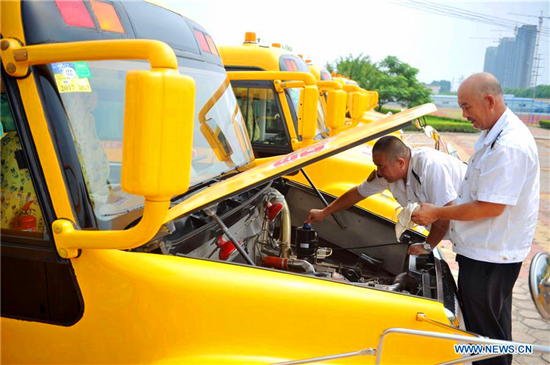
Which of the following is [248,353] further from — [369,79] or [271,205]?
[369,79]

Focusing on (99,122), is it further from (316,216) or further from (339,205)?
(339,205)

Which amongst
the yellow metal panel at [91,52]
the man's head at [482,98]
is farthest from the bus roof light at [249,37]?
the yellow metal panel at [91,52]

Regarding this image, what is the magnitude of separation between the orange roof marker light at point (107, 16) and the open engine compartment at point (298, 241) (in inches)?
34.9

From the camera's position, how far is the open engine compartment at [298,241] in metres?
2.26

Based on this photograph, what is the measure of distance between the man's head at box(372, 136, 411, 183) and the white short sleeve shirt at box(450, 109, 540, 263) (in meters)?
0.57

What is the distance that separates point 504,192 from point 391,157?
0.87 metres

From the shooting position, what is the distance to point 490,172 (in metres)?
2.42

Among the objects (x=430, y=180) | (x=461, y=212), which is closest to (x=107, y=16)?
(x=461, y=212)

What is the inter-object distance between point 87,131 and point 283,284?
0.99 meters

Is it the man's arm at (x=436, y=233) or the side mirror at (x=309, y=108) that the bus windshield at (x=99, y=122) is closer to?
the man's arm at (x=436, y=233)

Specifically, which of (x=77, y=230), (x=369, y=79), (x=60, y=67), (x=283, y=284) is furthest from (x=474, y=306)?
(x=369, y=79)

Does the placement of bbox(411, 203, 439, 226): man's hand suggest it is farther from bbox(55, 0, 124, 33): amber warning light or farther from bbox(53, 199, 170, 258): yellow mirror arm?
bbox(55, 0, 124, 33): amber warning light

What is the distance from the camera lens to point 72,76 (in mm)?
1936

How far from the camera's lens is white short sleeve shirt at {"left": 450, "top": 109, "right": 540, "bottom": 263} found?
2.41m
